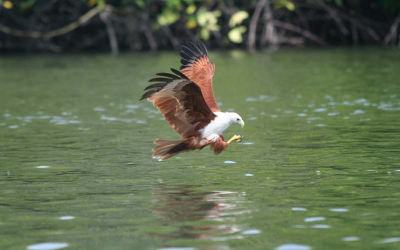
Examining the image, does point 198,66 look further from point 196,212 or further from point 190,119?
point 196,212

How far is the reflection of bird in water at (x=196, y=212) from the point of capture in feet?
18.4

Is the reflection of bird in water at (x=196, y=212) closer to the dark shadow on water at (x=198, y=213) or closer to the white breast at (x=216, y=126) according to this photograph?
the dark shadow on water at (x=198, y=213)

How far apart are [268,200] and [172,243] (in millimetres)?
1484

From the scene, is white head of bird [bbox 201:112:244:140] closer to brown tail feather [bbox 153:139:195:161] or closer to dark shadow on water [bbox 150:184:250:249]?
brown tail feather [bbox 153:139:195:161]

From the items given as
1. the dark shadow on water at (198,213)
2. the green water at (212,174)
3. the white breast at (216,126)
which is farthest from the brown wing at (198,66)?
the dark shadow on water at (198,213)

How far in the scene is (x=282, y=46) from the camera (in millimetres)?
30672

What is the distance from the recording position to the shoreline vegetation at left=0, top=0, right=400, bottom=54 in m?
28.9

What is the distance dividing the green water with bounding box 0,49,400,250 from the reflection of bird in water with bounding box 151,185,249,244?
0.01 meters

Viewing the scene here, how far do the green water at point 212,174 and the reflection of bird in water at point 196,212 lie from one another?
13mm

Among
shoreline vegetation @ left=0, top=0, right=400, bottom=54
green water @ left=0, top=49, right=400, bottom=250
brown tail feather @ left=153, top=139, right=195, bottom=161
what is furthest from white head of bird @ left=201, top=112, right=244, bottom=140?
shoreline vegetation @ left=0, top=0, right=400, bottom=54

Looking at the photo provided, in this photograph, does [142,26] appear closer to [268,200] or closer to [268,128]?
[268,128]

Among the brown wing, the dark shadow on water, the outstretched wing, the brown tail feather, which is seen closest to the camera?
the dark shadow on water

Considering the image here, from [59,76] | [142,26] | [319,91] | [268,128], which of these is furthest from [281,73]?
[142,26]

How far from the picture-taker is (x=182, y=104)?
772 centimetres
